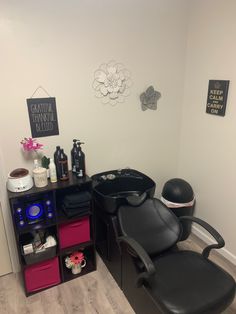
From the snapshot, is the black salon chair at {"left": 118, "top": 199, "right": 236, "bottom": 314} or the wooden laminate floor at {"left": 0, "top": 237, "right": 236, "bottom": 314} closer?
the black salon chair at {"left": 118, "top": 199, "right": 236, "bottom": 314}

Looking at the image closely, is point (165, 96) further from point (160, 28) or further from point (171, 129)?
point (160, 28)

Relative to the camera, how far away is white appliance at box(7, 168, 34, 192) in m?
1.82

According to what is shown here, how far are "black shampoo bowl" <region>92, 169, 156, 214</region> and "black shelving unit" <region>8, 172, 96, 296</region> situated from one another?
143 millimetres

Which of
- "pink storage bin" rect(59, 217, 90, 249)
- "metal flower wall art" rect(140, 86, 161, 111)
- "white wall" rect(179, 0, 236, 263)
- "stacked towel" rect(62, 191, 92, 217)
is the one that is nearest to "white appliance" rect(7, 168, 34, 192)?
"stacked towel" rect(62, 191, 92, 217)

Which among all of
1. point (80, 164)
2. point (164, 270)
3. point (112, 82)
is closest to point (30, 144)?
point (80, 164)

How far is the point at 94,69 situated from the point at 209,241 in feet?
6.39

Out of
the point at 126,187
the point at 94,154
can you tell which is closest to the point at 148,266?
the point at 126,187

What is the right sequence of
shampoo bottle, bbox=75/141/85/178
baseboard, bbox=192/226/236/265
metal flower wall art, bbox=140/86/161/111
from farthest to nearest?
metal flower wall art, bbox=140/86/161/111
baseboard, bbox=192/226/236/265
shampoo bottle, bbox=75/141/85/178

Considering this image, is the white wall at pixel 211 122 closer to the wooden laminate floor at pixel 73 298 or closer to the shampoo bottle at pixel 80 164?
the wooden laminate floor at pixel 73 298

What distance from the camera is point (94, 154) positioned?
2314mm

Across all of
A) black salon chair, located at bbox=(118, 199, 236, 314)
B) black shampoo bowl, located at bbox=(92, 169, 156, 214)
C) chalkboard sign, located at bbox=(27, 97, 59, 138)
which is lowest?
black salon chair, located at bbox=(118, 199, 236, 314)

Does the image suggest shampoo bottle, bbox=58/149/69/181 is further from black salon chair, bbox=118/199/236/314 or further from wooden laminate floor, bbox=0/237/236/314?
wooden laminate floor, bbox=0/237/236/314

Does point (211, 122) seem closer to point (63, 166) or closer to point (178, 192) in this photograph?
point (178, 192)

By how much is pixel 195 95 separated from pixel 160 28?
0.69 m
